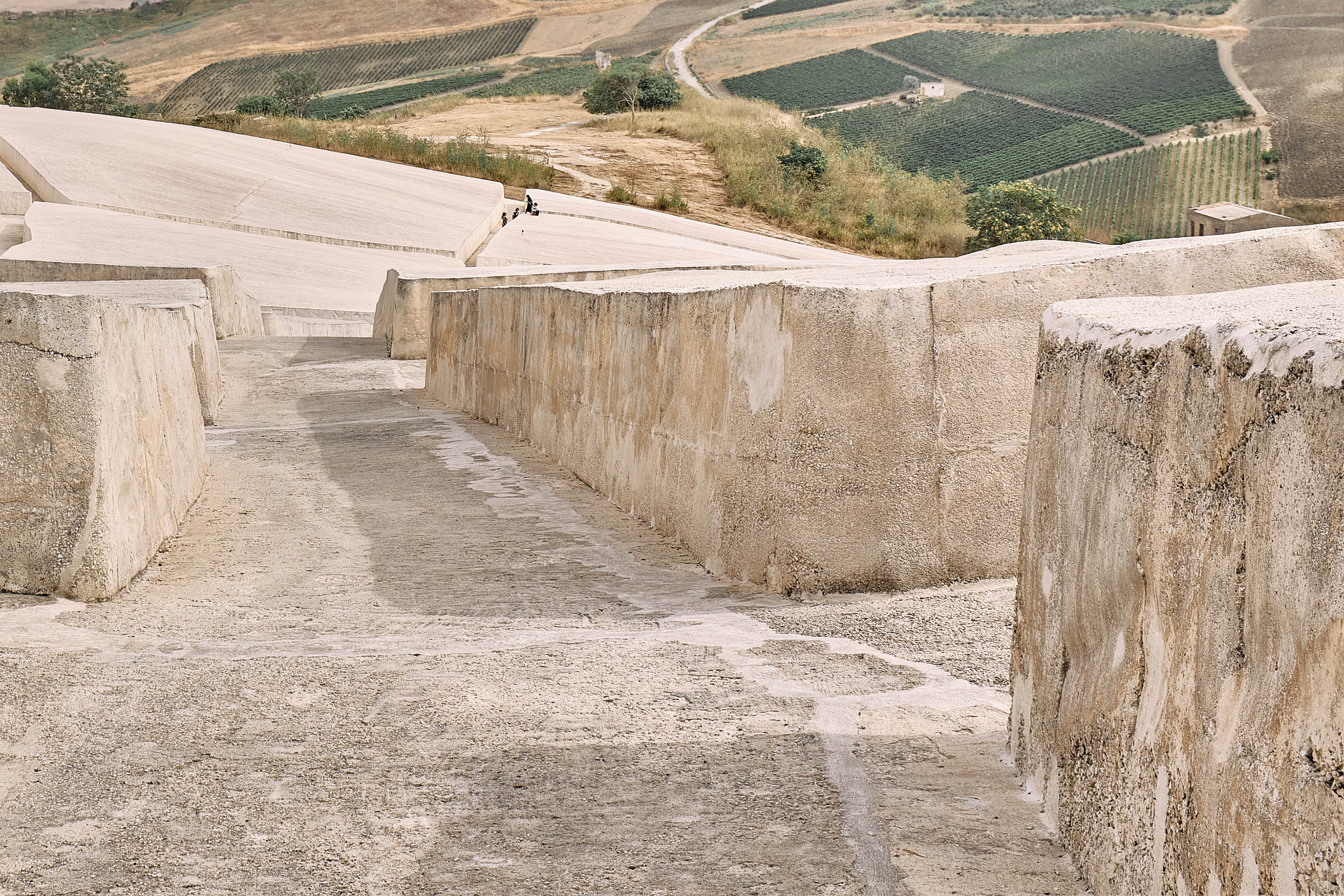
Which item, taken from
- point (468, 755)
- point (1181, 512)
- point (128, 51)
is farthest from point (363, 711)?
point (128, 51)

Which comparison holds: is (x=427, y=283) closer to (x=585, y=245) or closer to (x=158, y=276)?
(x=158, y=276)

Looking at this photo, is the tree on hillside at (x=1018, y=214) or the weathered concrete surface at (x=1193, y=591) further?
the tree on hillside at (x=1018, y=214)

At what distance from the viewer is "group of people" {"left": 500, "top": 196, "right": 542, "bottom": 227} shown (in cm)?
2342

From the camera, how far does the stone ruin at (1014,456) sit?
1.39m

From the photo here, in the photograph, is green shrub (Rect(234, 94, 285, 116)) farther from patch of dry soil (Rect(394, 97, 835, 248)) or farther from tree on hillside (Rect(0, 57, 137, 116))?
patch of dry soil (Rect(394, 97, 835, 248))

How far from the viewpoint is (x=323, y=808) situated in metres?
2.28

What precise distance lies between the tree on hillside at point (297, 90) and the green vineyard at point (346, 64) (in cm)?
826

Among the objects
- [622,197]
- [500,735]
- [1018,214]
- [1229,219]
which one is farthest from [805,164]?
[500,735]

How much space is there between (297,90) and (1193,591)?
5866cm

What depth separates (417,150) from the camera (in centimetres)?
2992

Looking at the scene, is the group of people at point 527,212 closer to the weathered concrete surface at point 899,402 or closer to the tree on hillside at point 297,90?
the weathered concrete surface at point 899,402

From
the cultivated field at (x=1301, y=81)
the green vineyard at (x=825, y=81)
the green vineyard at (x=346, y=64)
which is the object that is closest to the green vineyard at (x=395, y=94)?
the green vineyard at (x=346, y=64)

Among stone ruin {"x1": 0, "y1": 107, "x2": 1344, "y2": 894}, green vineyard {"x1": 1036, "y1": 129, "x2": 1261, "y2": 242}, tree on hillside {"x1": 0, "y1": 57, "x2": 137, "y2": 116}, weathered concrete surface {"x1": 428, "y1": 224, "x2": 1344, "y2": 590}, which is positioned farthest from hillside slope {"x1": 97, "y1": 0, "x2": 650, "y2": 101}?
weathered concrete surface {"x1": 428, "y1": 224, "x2": 1344, "y2": 590}

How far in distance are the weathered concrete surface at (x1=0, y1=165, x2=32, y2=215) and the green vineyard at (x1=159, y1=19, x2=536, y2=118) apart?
43.3 m
